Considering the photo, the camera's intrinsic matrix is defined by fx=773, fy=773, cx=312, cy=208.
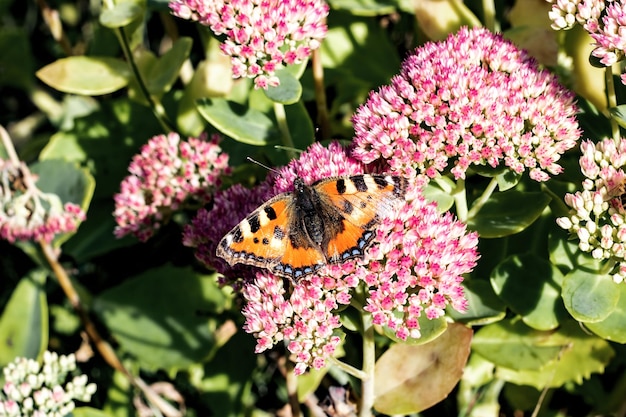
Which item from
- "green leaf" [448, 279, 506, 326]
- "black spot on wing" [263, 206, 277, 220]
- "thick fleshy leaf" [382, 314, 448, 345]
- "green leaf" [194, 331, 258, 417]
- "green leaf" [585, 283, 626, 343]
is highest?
"black spot on wing" [263, 206, 277, 220]

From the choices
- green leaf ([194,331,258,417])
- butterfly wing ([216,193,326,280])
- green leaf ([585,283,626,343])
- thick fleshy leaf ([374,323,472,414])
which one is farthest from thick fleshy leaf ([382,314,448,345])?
green leaf ([194,331,258,417])

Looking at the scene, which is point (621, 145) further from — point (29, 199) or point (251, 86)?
point (29, 199)

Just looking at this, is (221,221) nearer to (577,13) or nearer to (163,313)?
(163,313)

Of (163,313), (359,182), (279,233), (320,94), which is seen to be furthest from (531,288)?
(163,313)

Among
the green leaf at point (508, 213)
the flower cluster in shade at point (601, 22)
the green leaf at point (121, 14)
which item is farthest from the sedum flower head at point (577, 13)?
the green leaf at point (121, 14)

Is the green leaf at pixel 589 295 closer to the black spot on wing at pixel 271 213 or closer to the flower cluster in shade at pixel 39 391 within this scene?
the black spot on wing at pixel 271 213

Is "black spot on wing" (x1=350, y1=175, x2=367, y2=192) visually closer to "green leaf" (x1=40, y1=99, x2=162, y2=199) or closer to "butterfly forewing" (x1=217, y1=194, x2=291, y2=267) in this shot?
"butterfly forewing" (x1=217, y1=194, x2=291, y2=267)
